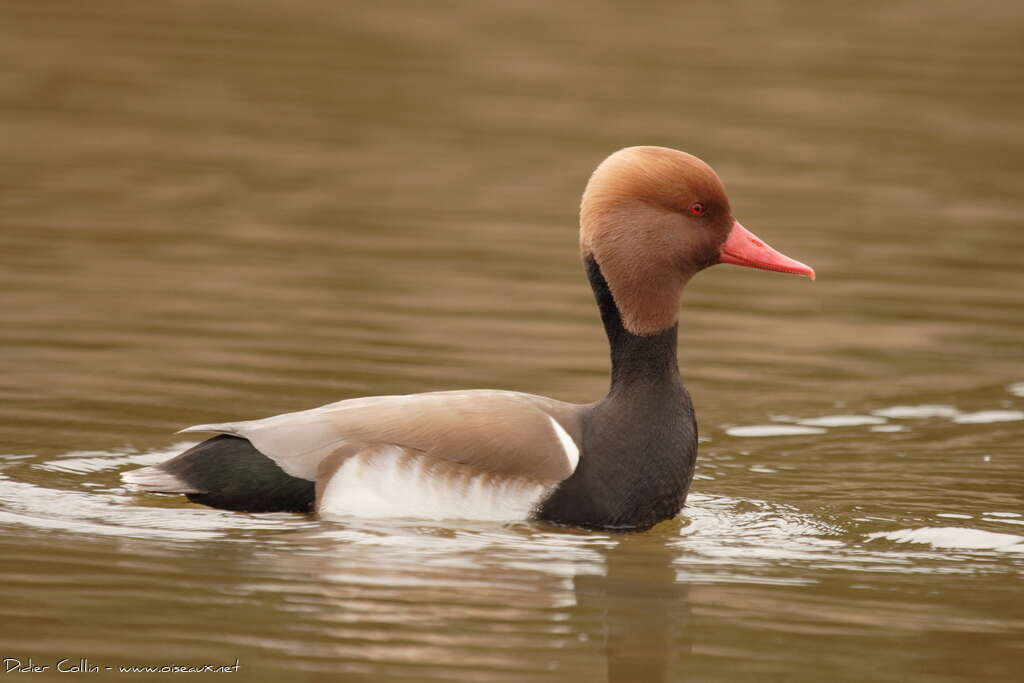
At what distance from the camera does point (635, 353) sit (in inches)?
324

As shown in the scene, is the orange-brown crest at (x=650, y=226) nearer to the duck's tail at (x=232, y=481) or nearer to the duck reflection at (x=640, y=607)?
the duck reflection at (x=640, y=607)

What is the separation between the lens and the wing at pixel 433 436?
784cm

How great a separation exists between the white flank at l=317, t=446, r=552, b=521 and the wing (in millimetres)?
34

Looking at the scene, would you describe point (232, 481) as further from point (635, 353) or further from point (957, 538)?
point (957, 538)

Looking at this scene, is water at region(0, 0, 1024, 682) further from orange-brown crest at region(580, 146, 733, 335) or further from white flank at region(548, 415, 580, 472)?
orange-brown crest at region(580, 146, 733, 335)

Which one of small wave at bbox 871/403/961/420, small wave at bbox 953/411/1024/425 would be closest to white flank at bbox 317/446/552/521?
small wave at bbox 871/403/961/420

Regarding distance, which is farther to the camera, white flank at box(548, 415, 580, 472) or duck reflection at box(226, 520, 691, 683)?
white flank at box(548, 415, 580, 472)

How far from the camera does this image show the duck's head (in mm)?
8102

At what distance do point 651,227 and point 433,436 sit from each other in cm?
121

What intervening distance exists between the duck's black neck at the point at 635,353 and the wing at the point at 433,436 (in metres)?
0.35

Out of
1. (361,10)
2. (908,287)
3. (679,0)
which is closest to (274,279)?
(908,287)

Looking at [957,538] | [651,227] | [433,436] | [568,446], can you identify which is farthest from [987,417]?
[433,436]

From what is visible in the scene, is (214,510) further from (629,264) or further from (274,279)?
(274,279)

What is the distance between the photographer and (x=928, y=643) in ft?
22.5
